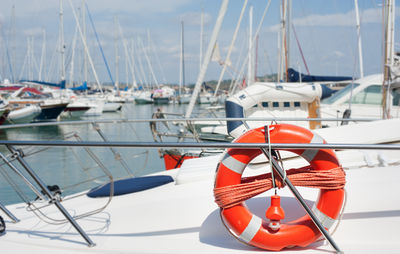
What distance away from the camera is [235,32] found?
38.7 feet

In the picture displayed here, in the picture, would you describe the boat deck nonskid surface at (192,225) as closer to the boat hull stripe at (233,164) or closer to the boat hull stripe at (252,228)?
the boat hull stripe at (252,228)

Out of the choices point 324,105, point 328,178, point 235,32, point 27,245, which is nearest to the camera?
point 328,178

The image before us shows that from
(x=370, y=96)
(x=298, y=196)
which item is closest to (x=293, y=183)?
(x=298, y=196)

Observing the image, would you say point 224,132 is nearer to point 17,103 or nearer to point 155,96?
point 17,103

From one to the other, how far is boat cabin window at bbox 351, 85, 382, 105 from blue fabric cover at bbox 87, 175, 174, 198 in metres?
8.95

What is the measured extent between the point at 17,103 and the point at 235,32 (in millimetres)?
17873

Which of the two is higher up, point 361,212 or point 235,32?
point 235,32

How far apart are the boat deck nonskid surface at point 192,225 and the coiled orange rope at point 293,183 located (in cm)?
35

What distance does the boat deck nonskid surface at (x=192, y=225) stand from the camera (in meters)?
2.13

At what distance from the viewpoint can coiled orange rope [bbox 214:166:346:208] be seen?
195cm

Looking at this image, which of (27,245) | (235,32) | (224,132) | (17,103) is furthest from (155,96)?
(27,245)

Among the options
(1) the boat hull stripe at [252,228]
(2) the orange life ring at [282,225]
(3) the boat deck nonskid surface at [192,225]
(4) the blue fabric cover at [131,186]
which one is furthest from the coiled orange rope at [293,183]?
(4) the blue fabric cover at [131,186]

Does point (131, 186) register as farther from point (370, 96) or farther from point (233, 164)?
point (370, 96)

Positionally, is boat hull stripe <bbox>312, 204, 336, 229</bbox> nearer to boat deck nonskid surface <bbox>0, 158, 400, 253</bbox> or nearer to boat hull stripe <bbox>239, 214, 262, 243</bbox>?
boat deck nonskid surface <bbox>0, 158, 400, 253</bbox>
